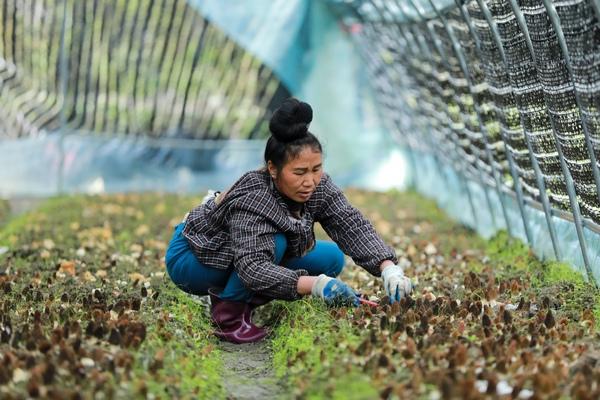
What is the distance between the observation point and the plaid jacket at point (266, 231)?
205 inches

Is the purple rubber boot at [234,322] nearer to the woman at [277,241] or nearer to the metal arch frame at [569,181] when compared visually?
the woman at [277,241]

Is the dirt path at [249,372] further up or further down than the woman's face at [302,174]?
further down

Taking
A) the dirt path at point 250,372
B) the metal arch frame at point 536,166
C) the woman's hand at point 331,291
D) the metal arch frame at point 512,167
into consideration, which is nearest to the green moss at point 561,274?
the metal arch frame at point 536,166

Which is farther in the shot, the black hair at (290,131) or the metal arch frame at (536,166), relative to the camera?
the metal arch frame at (536,166)

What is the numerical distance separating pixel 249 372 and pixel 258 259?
54 cm

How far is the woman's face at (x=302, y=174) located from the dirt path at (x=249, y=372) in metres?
0.81

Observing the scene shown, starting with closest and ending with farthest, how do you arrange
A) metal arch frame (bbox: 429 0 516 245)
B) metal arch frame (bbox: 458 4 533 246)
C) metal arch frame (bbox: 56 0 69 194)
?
metal arch frame (bbox: 458 4 533 246)
metal arch frame (bbox: 429 0 516 245)
metal arch frame (bbox: 56 0 69 194)

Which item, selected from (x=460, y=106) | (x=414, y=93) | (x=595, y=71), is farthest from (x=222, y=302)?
(x=414, y=93)

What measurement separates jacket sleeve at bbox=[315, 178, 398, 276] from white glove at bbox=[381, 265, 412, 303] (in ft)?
0.62

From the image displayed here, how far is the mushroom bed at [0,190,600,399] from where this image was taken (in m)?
3.93

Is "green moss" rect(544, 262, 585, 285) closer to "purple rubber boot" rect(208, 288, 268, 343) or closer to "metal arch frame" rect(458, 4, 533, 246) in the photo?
"metal arch frame" rect(458, 4, 533, 246)

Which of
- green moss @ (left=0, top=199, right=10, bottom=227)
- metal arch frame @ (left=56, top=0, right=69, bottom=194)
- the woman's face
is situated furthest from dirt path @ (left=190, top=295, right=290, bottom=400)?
metal arch frame @ (left=56, top=0, right=69, bottom=194)

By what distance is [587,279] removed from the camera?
6371 millimetres

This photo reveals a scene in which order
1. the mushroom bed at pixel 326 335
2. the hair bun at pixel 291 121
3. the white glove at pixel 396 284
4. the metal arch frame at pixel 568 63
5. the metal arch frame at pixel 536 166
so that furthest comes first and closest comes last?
the metal arch frame at pixel 536 166, the metal arch frame at pixel 568 63, the white glove at pixel 396 284, the hair bun at pixel 291 121, the mushroom bed at pixel 326 335
